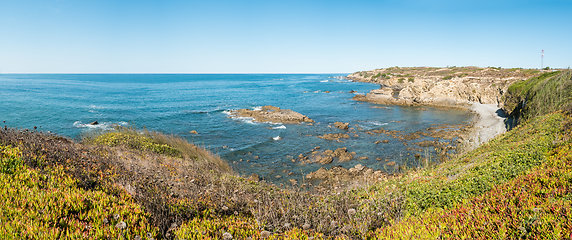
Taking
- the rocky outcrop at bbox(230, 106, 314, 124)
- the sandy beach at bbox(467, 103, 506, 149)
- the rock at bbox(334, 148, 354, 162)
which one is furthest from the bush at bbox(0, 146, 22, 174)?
the rocky outcrop at bbox(230, 106, 314, 124)

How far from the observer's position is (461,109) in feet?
140

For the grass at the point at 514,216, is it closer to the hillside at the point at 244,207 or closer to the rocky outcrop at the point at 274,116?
the hillside at the point at 244,207

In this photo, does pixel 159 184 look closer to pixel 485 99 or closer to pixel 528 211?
pixel 528 211

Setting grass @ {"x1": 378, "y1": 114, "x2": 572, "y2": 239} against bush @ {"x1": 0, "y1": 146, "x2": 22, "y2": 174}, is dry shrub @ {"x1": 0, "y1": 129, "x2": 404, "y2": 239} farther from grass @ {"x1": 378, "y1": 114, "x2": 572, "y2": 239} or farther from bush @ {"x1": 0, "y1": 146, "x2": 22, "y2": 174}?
grass @ {"x1": 378, "y1": 114, "x2": 572, "y2": 239}

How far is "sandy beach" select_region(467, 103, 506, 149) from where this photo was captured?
24.5 m

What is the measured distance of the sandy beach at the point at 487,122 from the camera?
2447 centimetres

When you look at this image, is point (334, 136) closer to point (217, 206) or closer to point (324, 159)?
point (324, 159)

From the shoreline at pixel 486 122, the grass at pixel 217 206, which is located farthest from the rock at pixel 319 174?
the shoreline at pixel 486 122

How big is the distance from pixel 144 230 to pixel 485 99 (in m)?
54.8

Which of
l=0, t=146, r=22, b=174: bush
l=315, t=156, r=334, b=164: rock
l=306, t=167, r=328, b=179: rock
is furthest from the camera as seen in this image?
l=315, t=156, r=334, b=164: rock

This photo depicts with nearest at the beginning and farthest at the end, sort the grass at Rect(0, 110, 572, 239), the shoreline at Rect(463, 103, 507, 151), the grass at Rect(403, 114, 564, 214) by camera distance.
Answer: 1. the grass at Rect(0, 110, 572, 239)
2. the grass at Rect(403, 114, 564, 214)
3. the shoreline at Rect(463, 103, 507, 151)

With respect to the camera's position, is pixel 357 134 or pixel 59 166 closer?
Result: pixel 59 166

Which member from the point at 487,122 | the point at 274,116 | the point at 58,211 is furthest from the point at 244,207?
the point at 487,122

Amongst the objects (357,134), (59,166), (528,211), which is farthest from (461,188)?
(357,134)
